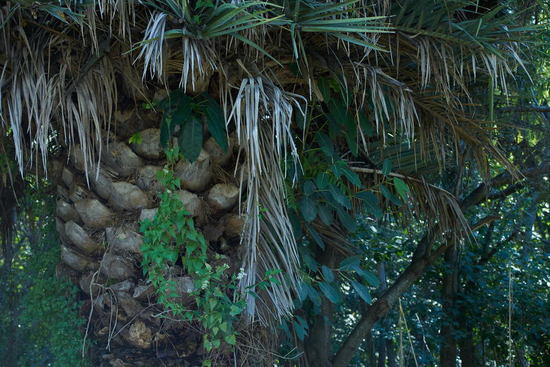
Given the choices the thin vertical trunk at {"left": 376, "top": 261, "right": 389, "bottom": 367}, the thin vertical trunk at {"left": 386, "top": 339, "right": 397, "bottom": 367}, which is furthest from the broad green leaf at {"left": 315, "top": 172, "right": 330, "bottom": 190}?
the thin vertical trunk at {"left": 386, "top": 339, "right": 397, "bottom": 367}

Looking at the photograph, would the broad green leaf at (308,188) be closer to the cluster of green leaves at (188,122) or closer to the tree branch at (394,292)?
the cluster of green leaves at (188,122)

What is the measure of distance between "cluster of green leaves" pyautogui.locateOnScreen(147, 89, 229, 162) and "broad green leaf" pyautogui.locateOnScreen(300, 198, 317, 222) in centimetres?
74

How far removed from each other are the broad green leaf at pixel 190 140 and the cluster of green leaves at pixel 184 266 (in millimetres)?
70

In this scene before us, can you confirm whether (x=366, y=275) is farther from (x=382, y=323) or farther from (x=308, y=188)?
(x=382, y=323)

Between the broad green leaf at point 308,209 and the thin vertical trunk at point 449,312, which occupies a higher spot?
the thin vertical trunk at point 449,312

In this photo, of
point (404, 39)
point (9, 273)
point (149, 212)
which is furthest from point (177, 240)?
point (9, 273)

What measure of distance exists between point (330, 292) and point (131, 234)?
1.23 metres

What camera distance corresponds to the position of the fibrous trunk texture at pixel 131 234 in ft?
10.8

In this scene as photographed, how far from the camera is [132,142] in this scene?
11.0ft

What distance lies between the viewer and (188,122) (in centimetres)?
329

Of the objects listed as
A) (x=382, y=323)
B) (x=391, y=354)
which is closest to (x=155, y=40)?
(x=382, y=323)

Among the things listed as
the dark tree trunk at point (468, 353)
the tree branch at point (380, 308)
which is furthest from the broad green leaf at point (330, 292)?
the dark tree trunk at point (468, 353)

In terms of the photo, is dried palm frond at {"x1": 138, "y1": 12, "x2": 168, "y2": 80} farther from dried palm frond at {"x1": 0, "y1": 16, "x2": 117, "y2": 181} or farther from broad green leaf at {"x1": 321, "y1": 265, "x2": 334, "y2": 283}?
broad green leaf at {"x1": 321, "y1": 265, "x2": 334, "y2": 283}

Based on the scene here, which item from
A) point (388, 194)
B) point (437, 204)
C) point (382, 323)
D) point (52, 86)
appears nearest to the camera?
point (52, 86)
